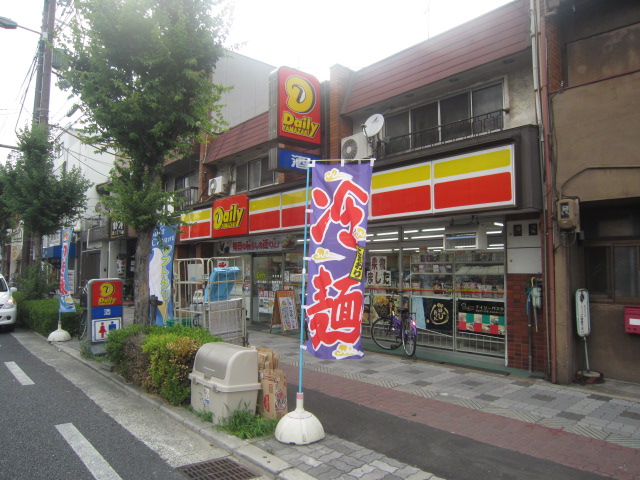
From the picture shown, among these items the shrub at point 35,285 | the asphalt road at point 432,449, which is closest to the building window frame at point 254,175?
the shrub at point 35,285

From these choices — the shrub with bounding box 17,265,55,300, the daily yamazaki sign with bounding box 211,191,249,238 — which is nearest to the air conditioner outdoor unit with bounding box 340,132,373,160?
the daily yamazaki sign with bounding box 211,191,249,238

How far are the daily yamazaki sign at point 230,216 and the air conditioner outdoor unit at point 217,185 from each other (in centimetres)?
121

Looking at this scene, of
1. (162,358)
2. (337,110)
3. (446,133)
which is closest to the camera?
(162,358)

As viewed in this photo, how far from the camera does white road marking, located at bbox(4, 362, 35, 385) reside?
7.38 meters

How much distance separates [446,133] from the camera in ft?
30.6

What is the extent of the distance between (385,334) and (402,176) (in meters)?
3.82

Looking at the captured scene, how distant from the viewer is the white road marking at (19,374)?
291 inches

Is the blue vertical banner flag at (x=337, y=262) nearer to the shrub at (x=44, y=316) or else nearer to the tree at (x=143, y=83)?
the tree at (x=143, y=83)

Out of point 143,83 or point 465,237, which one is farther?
point 465,237

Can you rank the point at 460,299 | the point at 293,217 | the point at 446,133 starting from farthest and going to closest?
the point at 293,217, the point at 446,133, the point at 460,299

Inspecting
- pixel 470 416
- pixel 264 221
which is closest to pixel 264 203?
pixel 264 221

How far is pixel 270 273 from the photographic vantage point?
14219mm

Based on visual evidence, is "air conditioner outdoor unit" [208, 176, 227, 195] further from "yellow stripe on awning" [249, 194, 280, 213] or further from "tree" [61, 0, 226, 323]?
"tree" [61, 0, 226, 323]

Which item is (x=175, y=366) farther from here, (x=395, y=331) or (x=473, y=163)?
(x=473, y=163)
